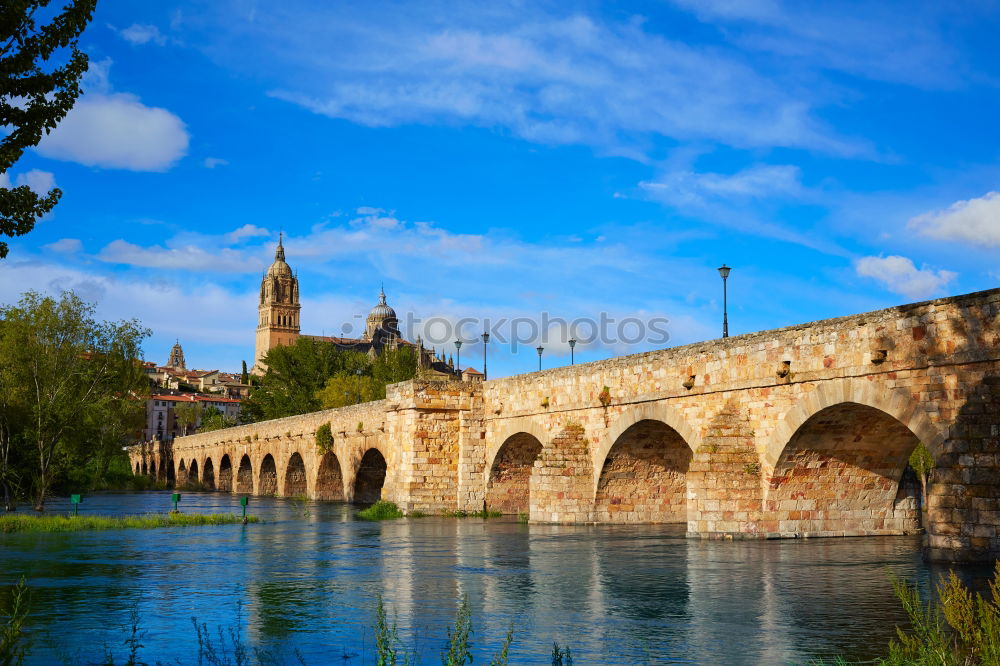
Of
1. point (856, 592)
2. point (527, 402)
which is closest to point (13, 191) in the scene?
point (856, 592)

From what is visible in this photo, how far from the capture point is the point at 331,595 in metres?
14.2

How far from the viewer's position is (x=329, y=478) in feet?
160

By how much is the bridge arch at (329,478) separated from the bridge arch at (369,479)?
3553mm

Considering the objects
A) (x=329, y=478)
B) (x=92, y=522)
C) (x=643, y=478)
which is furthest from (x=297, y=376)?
(x=643, y=478)

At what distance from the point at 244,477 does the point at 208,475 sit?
15310 millimetres

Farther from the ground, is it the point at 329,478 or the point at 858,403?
the point at 858,403

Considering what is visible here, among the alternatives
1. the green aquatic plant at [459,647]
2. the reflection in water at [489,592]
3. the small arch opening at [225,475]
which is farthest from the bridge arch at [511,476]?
the small arch opening at [225,475]

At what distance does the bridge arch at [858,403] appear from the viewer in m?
17.0

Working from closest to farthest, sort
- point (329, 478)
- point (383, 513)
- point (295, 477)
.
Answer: point (383, 513)
point (329, 478)
point (295, 477)

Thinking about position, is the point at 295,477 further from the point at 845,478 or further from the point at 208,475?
the point at 845,478

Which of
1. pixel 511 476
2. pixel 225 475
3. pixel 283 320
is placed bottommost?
pixel 225 475

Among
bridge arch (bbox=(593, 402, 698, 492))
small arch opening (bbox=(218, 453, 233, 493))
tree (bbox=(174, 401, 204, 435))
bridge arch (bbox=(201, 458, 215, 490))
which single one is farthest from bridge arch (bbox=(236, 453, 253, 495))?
tree (bbox=(174, 401, 204, 435))

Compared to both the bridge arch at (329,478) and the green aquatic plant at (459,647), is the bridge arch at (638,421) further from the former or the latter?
the bridge arch at (329,478)

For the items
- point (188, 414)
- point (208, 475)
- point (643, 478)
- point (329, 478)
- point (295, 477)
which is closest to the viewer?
point (643, 478)
